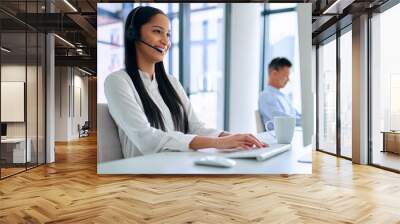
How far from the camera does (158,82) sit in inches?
215

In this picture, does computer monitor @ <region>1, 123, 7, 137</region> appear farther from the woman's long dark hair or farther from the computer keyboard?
the computer keyboard

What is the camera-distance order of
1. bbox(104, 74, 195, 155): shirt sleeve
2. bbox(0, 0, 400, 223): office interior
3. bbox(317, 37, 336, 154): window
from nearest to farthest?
bbox(0, 0, 400, 223): office interior → bbox(104, 74, 195, 155): shirt sleeve → bbox(317, 37, 336, 154): window

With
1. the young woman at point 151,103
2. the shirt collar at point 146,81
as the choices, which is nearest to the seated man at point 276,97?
the young woman at point 151,103

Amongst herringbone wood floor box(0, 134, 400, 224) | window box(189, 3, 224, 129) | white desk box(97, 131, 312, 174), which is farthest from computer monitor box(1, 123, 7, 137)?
window box(189, 3, 224, 129)

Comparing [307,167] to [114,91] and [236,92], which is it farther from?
[114,91]

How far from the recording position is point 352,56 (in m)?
7.58

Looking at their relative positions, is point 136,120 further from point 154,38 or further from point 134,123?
point 154,38

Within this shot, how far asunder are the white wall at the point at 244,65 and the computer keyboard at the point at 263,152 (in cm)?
30

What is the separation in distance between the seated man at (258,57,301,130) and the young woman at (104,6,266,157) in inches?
18.2

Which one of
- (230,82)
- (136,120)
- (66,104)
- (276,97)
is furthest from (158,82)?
(66,104)

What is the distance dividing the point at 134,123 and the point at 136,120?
49 mm

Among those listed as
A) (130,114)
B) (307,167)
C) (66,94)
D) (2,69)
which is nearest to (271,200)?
(307,167)

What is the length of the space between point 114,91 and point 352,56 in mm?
4788

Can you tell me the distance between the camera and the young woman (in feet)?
17.5
